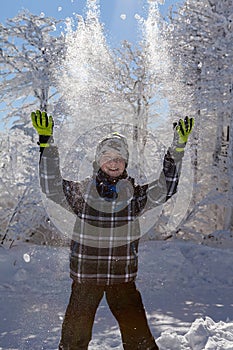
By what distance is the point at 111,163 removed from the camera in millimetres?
2875

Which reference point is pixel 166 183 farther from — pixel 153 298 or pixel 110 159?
pixel 153 298

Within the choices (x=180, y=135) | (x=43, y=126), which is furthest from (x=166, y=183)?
(x=43, y=126)

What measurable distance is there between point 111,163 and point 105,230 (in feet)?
1.56

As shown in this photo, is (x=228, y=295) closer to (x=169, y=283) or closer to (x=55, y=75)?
(x=169, y=283)

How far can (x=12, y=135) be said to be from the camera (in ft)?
38.1

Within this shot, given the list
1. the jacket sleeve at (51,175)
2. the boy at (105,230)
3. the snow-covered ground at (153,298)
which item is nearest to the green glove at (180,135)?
the boy at (105,230)

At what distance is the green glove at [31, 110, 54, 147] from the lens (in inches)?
111

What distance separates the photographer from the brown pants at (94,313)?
110 inches

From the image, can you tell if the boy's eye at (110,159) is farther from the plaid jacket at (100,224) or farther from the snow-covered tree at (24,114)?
the snow-covered tree at (24,114)

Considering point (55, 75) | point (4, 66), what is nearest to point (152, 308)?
point (55, 75)

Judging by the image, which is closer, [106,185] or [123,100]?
[106,185]

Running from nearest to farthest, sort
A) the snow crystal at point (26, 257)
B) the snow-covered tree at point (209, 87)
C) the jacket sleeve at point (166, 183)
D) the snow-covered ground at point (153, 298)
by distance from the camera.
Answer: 1. the jacket sleeve at point (166, 183)
2. the snow-covered ground at point (153, 298)
3. the snow crystal at point (26, 257)
4. the snow-covered tree at point (209, 87)

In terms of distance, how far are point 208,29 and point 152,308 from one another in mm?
8568

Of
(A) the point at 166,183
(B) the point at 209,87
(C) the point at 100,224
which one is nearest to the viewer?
(C) the point at 100,224
